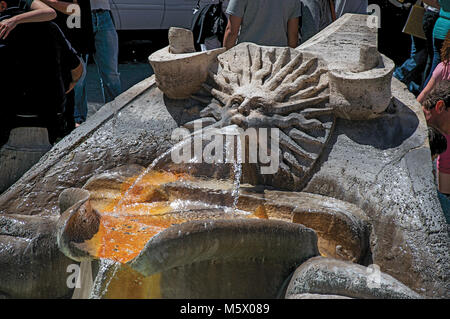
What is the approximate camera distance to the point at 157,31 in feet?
22.9

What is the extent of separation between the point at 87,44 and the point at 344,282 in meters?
2.69

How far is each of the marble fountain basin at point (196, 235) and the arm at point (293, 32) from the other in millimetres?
1501

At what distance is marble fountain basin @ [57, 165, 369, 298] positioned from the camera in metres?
1.62

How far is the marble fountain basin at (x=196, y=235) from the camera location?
5.30 ft

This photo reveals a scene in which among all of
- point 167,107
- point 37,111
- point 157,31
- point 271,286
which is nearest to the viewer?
point 271,286

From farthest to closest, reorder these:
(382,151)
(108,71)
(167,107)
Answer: (108,71), (167,107), (382,151)

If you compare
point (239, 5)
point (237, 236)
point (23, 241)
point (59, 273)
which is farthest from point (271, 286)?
point (239, 5)

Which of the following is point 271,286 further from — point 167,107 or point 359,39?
point 359,39

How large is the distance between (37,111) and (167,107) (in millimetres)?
856

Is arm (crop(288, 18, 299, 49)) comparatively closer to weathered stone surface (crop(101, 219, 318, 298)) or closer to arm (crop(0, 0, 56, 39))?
arm (crop(0, 0, 56, 39))

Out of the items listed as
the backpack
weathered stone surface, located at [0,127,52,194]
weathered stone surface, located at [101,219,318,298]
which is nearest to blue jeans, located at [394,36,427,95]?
the backpack

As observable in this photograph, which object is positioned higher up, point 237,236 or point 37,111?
point 237,236

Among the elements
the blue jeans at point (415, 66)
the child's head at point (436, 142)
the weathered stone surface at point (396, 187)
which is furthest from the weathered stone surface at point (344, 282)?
the blue jeans at point (415, 66)
